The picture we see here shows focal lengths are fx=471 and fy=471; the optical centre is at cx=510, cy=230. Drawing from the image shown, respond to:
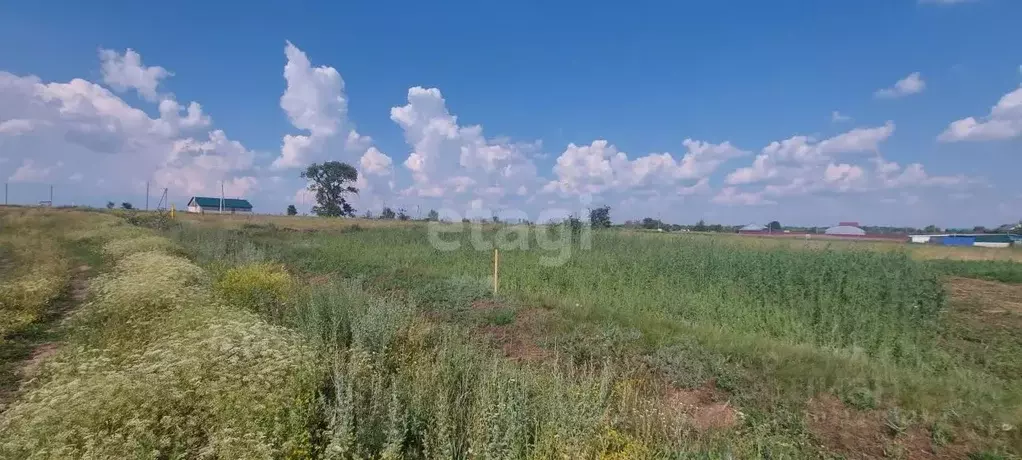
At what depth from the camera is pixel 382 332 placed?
5.36 metres

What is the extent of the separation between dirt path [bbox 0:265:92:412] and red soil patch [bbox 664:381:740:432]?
5.98 m

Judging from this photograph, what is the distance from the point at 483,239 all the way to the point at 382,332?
15500 millimetres

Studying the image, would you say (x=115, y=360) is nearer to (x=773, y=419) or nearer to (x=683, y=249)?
(x=773, y=419)

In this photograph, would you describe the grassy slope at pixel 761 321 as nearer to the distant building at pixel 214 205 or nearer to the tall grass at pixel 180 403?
the tall grass at pixel 180 403

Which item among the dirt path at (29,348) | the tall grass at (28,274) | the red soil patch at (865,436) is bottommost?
the red soil patch at (865,436)

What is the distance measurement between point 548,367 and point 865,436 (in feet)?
10.6

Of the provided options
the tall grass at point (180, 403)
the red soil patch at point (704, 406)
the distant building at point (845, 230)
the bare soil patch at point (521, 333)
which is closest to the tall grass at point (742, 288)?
the bare soil patch at point (521, 333)

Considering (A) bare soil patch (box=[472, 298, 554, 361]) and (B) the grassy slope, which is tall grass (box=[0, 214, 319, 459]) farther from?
(B) the grassy slope

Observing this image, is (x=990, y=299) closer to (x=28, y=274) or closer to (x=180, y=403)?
(x=180, y=403)

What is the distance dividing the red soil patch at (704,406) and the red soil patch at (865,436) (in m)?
0.75

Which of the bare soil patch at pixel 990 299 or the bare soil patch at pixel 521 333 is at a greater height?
the bare soil patch at pixel 990 299

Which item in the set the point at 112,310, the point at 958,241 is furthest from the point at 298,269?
the point at 958,241

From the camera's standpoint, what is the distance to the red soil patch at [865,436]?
4.26m

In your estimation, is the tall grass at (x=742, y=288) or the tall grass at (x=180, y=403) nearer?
the tall grass at (x=180, y=403)
